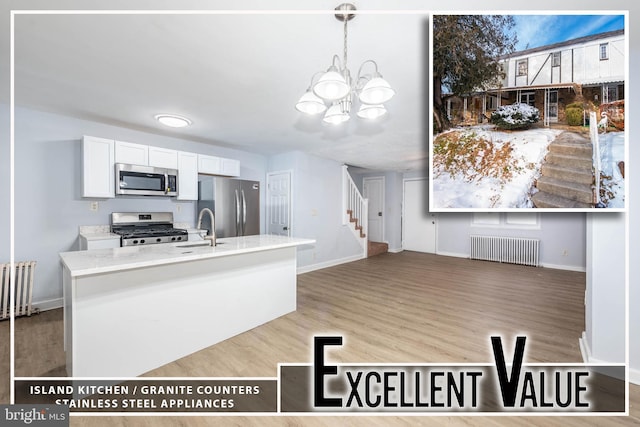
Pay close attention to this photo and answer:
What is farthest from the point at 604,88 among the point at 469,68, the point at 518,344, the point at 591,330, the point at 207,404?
the point at 207,404

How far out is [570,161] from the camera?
109 cm

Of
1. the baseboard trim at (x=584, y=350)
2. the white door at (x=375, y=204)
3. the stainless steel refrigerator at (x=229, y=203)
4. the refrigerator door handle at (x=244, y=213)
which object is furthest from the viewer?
the white door at (x=375, y=204)

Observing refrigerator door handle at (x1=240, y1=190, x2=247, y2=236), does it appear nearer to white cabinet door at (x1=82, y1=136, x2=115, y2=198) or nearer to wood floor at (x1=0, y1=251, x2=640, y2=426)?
wood floor at (x1=0, y1=251, x2=640, y2=426)

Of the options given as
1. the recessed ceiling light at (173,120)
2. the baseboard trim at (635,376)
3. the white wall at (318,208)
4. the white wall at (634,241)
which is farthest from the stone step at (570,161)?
the white wall at (318,208)

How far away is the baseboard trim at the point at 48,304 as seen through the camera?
3087 mm

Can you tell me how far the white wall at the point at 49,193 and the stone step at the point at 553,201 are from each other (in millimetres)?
4377

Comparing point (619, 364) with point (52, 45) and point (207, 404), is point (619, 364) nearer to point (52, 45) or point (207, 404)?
point (207, 404)

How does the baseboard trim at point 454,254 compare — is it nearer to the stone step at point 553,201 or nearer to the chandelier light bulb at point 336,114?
the chandelier light bulb at point 336,114

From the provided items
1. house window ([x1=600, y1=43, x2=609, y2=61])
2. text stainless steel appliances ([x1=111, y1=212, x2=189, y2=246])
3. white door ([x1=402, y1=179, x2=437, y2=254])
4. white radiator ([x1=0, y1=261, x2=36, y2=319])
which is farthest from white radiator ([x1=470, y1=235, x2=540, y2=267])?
white radiator ([x1=0, y1=261, x2=36, y2=319])

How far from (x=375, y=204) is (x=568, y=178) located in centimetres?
670

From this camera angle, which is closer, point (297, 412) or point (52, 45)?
point (297, 412)

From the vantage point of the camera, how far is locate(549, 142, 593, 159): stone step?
3.51 feet

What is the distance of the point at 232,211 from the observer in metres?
4.25

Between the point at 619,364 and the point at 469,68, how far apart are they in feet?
7.39
